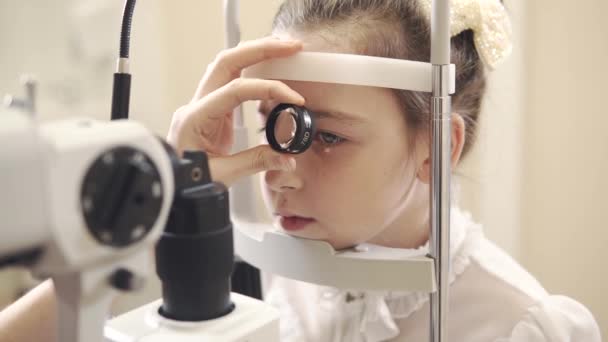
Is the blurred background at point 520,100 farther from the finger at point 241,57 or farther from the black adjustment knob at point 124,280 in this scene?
the black adjustment knob at point 124,280

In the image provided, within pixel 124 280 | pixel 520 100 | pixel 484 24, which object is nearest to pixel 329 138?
pixel 484 24

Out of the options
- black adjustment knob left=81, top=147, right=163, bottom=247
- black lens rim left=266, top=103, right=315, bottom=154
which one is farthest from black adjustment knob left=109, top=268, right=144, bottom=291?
black lens rim left=266, top=103, right=315, bottom=154

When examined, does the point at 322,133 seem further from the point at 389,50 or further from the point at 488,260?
the point at 488,260

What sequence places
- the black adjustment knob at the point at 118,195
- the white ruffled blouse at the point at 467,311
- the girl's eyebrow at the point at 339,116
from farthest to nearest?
the white ruffled blouse at the point at 467,311 → the girl's eyebrow at the point at 339,116 → the black adjustment knob at the point at 118,195

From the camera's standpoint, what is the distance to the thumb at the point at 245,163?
2.10 feet

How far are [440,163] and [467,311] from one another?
388 millimetres

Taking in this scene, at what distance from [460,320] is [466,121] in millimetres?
307

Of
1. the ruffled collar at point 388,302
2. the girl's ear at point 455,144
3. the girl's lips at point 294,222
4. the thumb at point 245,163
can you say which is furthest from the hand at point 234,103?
the ruffled collar at point 388,302

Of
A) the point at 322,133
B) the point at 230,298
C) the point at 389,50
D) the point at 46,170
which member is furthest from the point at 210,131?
the point at 46,170

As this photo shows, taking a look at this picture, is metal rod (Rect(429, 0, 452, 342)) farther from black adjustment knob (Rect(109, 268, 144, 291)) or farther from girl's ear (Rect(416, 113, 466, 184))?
black adjustment knob (Rect(109, 268, 144, 291))

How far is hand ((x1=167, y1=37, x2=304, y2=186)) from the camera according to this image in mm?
627

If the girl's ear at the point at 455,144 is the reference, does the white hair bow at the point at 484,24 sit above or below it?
above

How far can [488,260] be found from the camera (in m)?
0.96

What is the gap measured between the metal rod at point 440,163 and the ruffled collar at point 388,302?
265 mm
